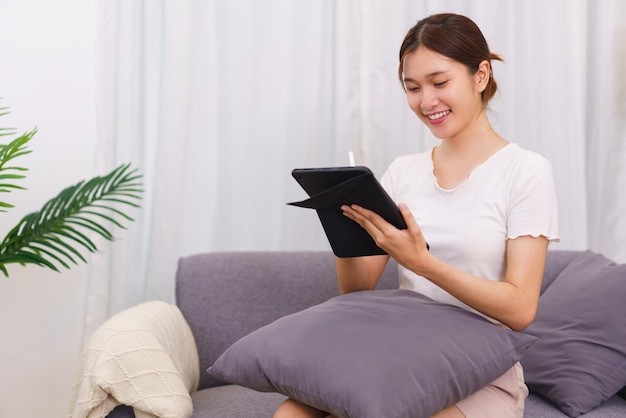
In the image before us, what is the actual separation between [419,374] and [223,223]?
4.80ft

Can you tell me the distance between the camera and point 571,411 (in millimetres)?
1782

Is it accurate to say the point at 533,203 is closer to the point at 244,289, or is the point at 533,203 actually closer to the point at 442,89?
the point at 442,89

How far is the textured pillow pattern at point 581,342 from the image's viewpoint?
5.94 ft

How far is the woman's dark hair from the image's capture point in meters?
1.70

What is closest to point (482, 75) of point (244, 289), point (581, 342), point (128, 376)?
point (581, 342)

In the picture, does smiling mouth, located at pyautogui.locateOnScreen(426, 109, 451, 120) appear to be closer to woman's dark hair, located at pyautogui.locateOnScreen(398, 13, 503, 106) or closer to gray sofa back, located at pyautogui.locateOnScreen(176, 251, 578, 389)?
woman's dark hair, located at pyautogui.locateOnScreen(398, 13, 503, 106)

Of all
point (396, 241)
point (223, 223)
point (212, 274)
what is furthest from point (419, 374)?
point (223, 223)

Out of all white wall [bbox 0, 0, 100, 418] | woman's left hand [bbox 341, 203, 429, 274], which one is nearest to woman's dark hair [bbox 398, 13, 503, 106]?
woman's left hand [bbox 341, 203, 429, 274]

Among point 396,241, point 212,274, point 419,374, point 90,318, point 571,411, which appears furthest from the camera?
point 90,318

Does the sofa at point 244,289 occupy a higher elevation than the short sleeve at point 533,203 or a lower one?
lower

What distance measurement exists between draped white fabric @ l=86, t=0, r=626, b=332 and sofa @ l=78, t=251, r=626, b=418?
43cm

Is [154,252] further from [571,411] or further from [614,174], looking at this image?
[614,174]

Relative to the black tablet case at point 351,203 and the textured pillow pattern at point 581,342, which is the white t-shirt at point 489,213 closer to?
the black tablet case at point 351,203

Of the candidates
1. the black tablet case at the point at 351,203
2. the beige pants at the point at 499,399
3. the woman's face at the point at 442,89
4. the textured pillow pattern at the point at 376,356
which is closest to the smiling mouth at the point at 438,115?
the woman's face at the point at 442,89
